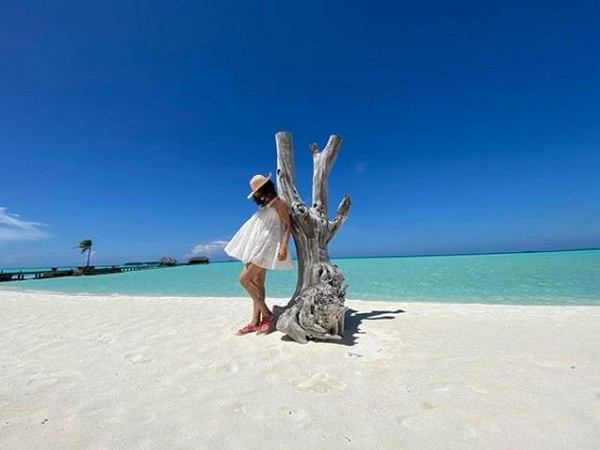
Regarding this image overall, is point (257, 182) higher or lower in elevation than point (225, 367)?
higher

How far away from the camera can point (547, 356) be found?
9.98 ft

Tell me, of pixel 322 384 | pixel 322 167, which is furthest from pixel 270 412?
pixel 322 167

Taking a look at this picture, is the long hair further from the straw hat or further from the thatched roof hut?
the thatched roof hut

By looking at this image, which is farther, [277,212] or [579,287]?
[579,287]

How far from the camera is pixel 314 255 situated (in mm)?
4473

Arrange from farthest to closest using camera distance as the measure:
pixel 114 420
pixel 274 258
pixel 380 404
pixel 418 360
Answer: pixel 274 258, pixel 418 360, pixel 380 404, pixel 114 420

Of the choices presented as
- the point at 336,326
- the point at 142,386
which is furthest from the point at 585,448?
the point at 142,386

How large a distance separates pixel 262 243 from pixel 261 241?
0.11ft

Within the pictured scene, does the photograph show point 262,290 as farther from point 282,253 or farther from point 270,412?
point 270,412

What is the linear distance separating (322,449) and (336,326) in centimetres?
210

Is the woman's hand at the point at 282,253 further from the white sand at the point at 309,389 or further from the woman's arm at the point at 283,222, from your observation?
the white sand at the point at 309,389

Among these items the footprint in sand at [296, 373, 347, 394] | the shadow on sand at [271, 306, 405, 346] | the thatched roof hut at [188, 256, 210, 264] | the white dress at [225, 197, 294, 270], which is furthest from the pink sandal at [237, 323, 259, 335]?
the thatched roof hut at [188, 256, 210, 264]

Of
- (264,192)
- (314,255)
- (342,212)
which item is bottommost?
(314,255)

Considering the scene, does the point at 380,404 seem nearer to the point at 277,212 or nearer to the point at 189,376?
the point at 189,376
